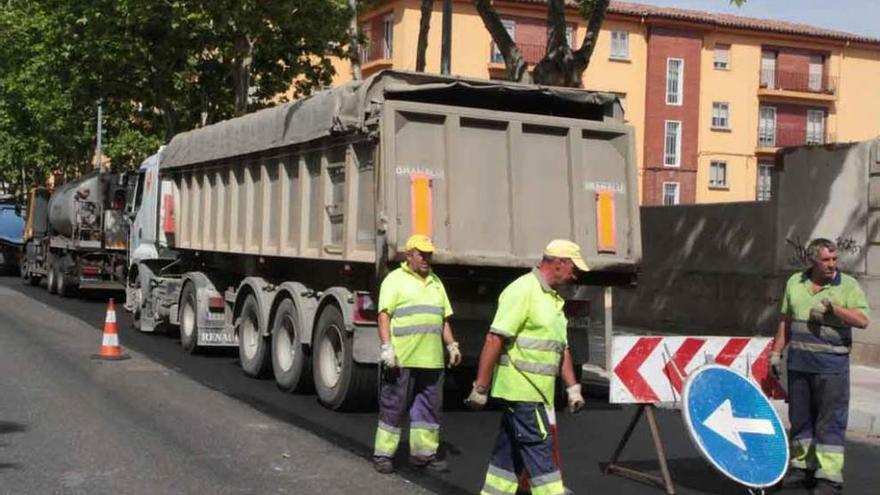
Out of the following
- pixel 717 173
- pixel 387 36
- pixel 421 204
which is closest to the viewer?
pixel 421 204

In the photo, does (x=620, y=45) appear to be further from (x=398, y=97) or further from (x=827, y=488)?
(x=827, y=488)

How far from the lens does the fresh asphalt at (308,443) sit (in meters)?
7.11

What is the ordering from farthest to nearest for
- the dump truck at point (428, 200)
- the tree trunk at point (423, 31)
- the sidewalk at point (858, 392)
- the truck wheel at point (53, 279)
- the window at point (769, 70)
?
1. the window at point (769, 70)
2. the truck wheel at point (53, 279)
3. the tree trunk at point (423, 31)
4. the sidewalk at point (858, 392)
5. the dump truck at point (428, 200)

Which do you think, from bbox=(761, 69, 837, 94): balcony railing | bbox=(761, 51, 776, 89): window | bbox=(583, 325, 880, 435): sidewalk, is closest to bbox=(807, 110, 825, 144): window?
bbox=(761, 69, 837, 94): balcony railing

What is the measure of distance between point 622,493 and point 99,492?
3386 mm

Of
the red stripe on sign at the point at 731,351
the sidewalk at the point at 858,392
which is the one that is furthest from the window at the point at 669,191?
the red stripe on sign at the point at 731,351

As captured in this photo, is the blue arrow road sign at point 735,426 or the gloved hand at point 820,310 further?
the gloved hand at point 820,310

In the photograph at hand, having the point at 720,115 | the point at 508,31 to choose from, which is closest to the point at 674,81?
the point at 720,115

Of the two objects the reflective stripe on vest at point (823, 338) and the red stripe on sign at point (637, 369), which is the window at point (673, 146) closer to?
the reflective stripe on vest at point (823, 338)

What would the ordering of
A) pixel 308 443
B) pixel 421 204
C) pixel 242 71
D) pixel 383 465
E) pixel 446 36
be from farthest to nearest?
pixel 242 71 < pixel 446 36 < pixel 421 204 < pixel 308 443 < pixel 383 465

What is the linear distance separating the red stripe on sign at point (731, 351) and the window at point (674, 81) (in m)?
39.6

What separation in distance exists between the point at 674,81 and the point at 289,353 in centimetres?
3764

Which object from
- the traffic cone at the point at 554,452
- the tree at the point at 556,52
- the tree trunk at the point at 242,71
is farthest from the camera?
the tree trunk at the point at 242,71

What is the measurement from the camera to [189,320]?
46.5 feet
